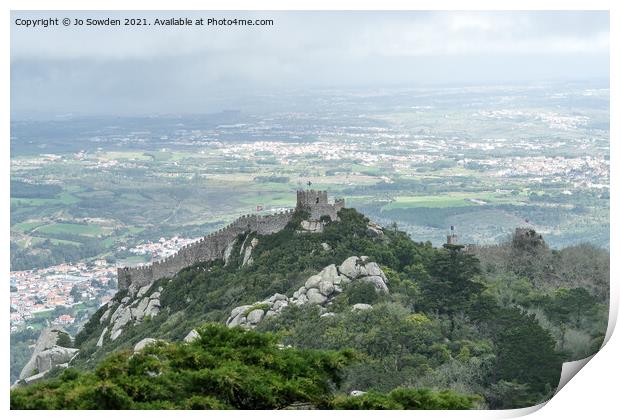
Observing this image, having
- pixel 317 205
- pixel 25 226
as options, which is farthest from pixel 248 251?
pixel 25 226

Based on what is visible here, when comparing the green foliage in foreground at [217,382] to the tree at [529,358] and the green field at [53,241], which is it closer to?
the tree at [529,358]

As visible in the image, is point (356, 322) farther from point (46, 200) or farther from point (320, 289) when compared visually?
point (46, 200)

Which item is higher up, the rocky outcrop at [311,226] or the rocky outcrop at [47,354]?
the rocky outcrop at [311,226]

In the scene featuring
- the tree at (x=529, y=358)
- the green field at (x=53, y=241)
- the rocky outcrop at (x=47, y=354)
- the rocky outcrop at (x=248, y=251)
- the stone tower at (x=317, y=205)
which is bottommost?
the rocky outcrop at (x=47, y=354)

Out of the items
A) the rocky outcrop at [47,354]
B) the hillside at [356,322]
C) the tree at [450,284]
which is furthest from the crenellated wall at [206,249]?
the tree at [450,284]

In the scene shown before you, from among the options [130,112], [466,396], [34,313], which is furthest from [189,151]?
[466,396]

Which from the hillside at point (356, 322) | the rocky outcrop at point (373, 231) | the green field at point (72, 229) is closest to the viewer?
the hillside at point (356, 322)

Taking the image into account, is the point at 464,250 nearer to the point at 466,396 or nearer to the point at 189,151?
the point at 466,396

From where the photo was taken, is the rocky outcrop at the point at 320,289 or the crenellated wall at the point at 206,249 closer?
the rocky outcrop at the point at 320,289
